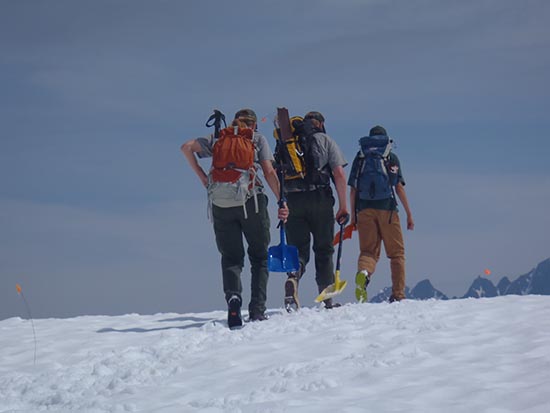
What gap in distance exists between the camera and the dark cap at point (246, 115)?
9.84 m

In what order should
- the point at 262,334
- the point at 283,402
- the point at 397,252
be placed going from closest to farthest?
the point at 283,402
the point at 262,334
the point at 397,252

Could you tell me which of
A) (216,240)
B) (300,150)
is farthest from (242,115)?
(216,240)

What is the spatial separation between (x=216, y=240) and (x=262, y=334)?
1.85m

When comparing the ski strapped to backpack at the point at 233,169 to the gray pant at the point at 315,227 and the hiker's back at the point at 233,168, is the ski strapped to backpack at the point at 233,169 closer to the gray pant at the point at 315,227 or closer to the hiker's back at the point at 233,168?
the hiker's back at the point at 233,168

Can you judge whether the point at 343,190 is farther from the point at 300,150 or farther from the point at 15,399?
the point at 15,399

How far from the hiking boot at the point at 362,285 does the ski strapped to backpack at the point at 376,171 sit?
1.19 m

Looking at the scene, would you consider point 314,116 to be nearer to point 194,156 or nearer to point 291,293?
point 194,156

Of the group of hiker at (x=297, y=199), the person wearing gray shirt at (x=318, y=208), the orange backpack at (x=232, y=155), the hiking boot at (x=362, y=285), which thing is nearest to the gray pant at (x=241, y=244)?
the group of hiker at (x=297, y=199)

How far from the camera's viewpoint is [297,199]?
1042cm

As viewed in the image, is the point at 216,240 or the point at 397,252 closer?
the point at 216,240

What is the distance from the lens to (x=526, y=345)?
6.95 metres

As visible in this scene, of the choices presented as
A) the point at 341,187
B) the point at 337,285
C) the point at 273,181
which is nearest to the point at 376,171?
the point at 341,187

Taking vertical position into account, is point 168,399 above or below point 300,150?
below

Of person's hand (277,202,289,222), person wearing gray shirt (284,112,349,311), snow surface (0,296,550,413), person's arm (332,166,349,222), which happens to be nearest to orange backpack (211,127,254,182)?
person's hand (277,202,289,222)
